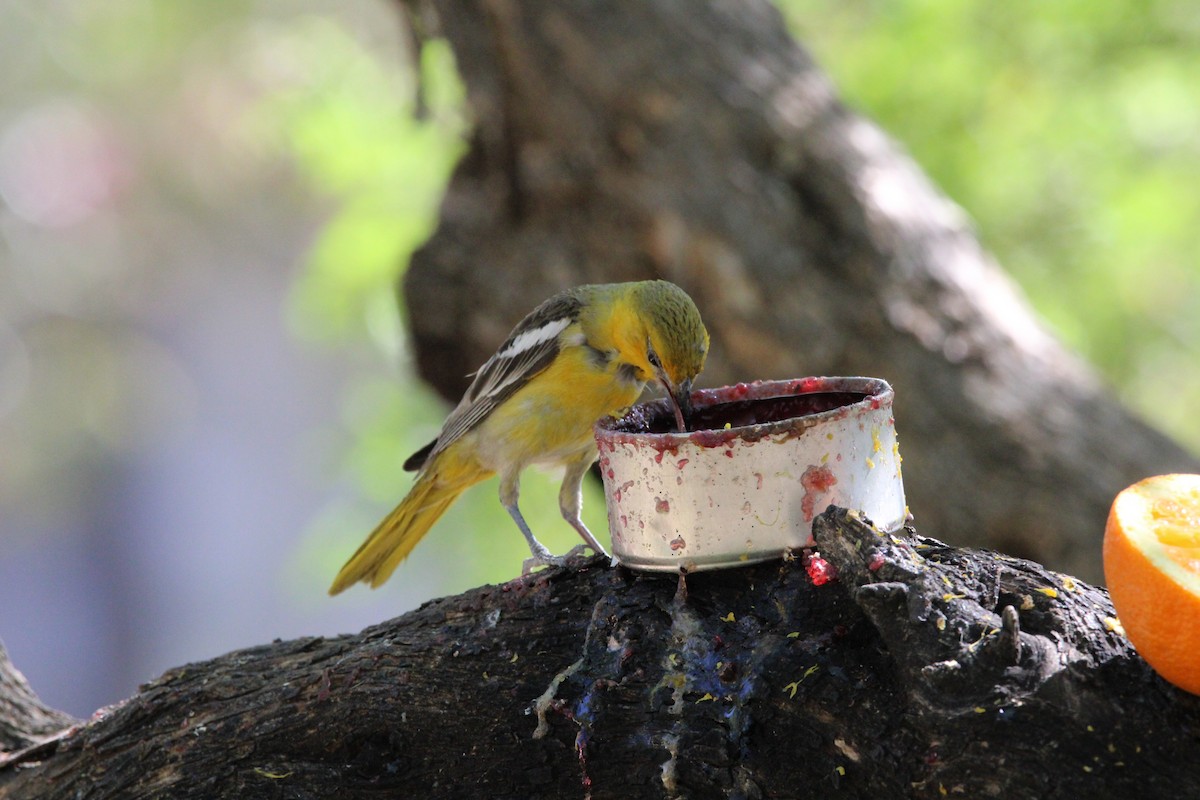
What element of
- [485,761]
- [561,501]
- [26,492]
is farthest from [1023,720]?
[26,492]

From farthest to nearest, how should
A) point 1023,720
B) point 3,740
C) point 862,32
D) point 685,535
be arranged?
point 862,32 < point 3,740 < point 685,535 < point 1023,720

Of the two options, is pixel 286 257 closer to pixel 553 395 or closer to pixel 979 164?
pixel 979 164

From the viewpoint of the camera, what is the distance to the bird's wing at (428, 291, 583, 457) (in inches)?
144

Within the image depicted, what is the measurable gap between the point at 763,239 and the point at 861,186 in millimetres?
466

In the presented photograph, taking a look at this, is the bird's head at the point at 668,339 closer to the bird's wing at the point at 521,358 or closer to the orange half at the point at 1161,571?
the bird's wing at the point at 521,358

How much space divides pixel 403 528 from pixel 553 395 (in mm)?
751

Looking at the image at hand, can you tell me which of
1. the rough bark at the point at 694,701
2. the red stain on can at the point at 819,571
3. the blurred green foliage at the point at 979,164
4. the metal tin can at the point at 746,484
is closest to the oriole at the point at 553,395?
the rough bark at the point at 694,701

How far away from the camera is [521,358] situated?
146 inches

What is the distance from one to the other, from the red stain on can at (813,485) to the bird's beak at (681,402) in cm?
58

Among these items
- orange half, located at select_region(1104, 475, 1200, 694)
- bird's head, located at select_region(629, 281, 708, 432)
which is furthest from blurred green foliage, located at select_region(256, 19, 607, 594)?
orange half, located at select_region(1104, 475, 1200, 694)

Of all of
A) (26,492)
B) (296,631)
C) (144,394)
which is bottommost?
(296,631)

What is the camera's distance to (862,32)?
22.9 feet

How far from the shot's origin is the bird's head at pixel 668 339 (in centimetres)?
322

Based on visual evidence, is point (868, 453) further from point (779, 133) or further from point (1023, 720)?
point (779, 133)
